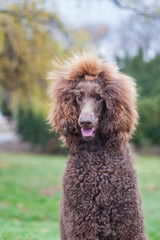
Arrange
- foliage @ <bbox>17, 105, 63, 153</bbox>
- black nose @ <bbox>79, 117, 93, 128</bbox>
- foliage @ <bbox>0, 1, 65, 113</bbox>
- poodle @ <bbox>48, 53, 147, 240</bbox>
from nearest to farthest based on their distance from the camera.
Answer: black nose @ <bbox>79, 117, 93, 128</bbox> → poodle @ <bbox>48, 53, 147, 240</bbox> → foliage @ <bbox>0, 1, 65, 113</bbox> → foliage @ <bbox>17, 105, 63, 153</bbox>

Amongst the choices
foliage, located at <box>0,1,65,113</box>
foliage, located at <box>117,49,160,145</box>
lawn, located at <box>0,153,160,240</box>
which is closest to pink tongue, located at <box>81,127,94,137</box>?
lawn, located at <box>0,153,160,240</box>

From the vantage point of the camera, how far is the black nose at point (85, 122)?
3.34 meters

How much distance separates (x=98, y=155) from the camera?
11.7 ft

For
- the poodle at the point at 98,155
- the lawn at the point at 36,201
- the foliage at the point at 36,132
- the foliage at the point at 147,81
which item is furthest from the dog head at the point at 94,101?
the foliage at the point at 36,132

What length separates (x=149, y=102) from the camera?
78.4ft

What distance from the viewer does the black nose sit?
3.34 m

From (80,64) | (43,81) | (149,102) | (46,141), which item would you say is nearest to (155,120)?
(149,102)

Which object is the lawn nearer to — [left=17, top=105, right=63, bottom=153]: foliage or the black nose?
the black nose

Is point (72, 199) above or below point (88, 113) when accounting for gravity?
below

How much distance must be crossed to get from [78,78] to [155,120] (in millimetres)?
20813

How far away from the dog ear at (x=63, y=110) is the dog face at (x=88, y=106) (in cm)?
7

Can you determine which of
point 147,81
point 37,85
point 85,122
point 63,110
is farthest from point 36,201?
point 147,81

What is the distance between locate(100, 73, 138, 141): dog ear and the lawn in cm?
271

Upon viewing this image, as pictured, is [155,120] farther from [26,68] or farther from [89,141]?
[89,141]
